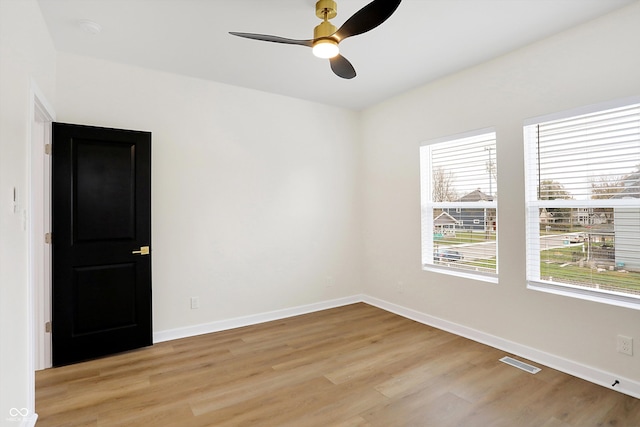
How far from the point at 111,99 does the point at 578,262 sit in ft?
15.0

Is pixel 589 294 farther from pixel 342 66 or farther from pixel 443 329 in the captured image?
pixel 342 66

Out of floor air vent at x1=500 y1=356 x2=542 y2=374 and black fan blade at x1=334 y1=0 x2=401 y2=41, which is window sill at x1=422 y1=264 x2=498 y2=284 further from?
black fan blade at x1=334 y1=0 x2=401 y2=41

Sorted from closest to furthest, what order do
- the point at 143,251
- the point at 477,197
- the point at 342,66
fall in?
the point at 342,66 → the point at 143,251 → the point at 477,197

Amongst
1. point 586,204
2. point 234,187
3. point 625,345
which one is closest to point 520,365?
point 625,345

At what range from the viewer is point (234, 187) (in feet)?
12.8

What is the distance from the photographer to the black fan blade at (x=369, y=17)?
1808 mm

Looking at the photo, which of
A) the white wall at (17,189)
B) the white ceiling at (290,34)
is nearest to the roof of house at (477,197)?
the white ceiling at (290,34)

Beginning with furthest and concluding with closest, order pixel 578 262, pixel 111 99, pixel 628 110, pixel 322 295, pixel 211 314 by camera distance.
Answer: pixel 322 295, pixel 211 314, pixel 111 99, pixel 578 262, pixel 628 110

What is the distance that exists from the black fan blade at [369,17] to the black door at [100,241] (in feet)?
7.44

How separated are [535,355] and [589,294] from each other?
0.71 meters

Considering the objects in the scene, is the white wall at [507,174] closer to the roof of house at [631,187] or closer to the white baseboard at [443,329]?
the white baseboard at [443,329]

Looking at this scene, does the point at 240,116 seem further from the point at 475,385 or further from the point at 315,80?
the point at 475,385

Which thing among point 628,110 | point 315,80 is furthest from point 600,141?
point 315,80

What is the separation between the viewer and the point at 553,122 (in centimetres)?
288
